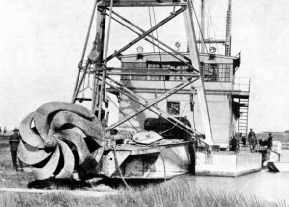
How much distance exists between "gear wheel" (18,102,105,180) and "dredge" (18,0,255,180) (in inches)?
1.0

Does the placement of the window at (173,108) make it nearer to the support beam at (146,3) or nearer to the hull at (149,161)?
the hull at (149,161)

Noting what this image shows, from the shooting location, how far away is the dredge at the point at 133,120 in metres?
12.2

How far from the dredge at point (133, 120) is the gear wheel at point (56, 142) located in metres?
0.03

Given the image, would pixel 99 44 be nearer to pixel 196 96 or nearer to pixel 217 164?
pixel 217 164

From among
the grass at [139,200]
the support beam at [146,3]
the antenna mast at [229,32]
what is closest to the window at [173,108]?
the support beam at [146,3]

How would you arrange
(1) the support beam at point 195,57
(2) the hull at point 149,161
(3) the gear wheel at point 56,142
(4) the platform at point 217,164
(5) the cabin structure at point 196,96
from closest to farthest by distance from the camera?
(3) the gear wheel at point 56,142
(2) the hull at point 149,161
(1) the support beam at point 195,57
(4) the platform at point 217,164
(5) the cabin structure at point 196,96

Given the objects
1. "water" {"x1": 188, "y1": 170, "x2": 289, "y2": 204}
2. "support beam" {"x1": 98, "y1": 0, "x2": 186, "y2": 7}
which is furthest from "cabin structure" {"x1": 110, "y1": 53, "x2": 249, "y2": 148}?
"support beam" {"x1": 98, "y1": 0, "x2": 186, "y2": 7}

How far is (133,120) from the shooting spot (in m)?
26.5

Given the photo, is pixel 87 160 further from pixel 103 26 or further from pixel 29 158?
pixel 103 26

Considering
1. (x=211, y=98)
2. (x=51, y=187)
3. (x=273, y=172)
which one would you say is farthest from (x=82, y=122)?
(x=273, y=172)

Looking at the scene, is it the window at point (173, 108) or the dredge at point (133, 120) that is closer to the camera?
the dredge at point (133, 120)

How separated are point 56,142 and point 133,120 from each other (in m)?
14.5

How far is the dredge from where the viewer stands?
12250 mm

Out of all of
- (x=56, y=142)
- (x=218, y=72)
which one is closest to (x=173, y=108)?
(x=218, y=72)
